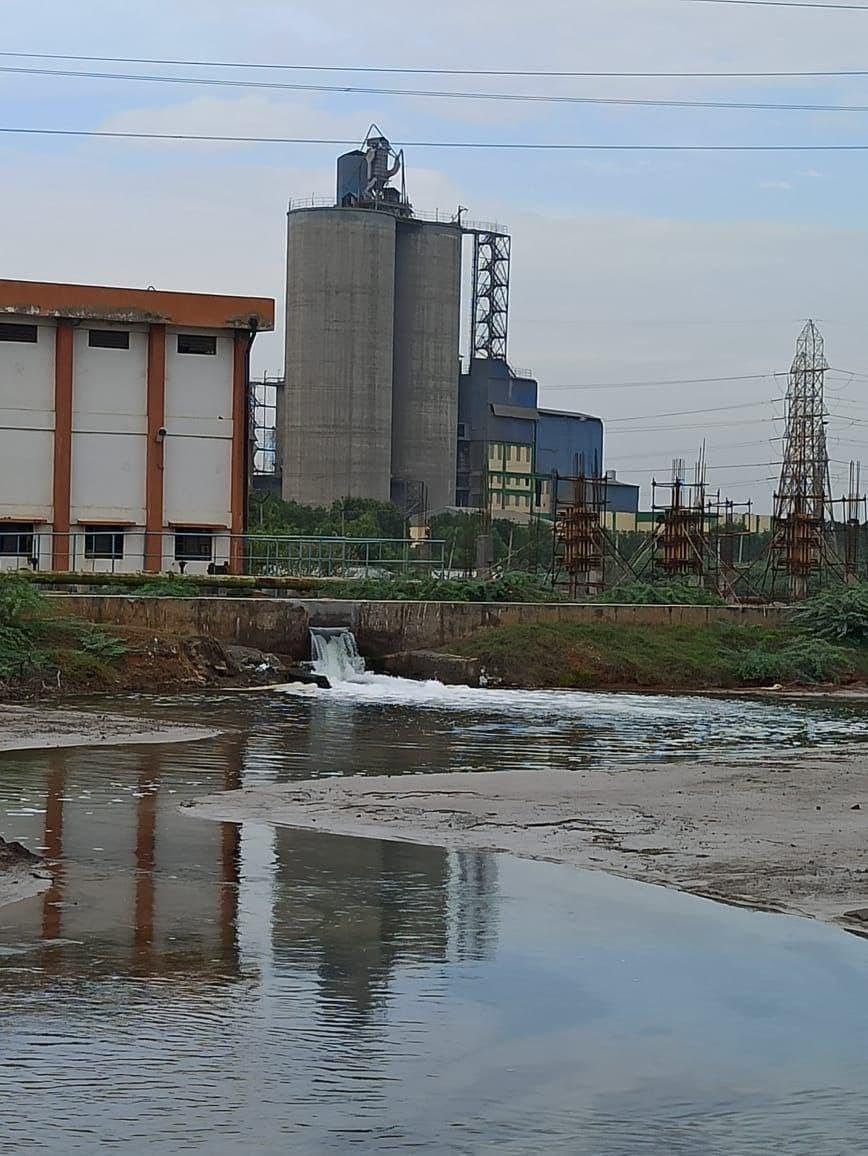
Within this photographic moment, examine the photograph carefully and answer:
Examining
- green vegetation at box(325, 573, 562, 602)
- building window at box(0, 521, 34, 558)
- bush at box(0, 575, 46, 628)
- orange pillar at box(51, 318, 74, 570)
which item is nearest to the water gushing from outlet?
green vegetation at box(325, 573, 562, 602)

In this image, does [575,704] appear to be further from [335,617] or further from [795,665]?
[795,665]

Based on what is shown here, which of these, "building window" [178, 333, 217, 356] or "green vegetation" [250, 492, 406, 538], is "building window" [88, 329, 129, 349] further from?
"green vegetation" [250, 492, 406, 538]

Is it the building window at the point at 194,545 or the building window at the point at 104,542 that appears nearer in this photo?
the building window at the point at 104,542

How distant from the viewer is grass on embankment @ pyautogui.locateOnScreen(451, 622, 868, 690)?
39188 millimetres

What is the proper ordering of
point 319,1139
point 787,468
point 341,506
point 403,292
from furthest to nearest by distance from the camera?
1. point 403,292
2. point 341,506
3. point 787,468
4. point 319,1139

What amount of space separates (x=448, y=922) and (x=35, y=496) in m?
38.0

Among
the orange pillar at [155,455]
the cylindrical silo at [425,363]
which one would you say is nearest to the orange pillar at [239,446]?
the orange pillar at [155,455]

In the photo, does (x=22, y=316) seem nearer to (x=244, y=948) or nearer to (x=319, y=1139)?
(x=244, y=948)

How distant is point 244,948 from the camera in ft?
35.4

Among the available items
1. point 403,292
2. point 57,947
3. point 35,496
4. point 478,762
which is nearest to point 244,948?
point 57,947

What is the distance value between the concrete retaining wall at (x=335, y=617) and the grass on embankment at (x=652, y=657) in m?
0.59

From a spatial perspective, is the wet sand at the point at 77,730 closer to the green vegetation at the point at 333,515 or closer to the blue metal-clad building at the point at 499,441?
the green vegetation at the point at 333,515

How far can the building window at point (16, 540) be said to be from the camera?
46.8 m

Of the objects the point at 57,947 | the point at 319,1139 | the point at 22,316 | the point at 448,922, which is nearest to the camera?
the point at 319,1139
